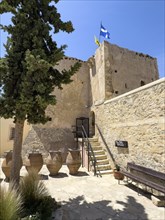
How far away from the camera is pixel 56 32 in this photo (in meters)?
4.42

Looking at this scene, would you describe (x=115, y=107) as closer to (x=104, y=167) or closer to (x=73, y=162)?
(x=104, y=167)

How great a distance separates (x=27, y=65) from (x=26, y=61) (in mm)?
190

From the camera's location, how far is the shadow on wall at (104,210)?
11.8 feet

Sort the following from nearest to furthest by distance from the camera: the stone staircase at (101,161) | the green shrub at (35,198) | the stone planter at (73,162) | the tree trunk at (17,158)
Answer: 1. the green shrub at (35,198)
2. the tree trunk at (17,158)
3. the stone planter at (73,162)
4. the stone staircase at (101,161)

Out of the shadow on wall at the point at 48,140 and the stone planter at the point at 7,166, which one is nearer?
the stone planter at the point at 7,166

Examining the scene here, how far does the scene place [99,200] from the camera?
448 cm

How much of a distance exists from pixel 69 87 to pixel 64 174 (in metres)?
6.41

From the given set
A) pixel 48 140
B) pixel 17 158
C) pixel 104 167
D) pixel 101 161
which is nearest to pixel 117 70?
pixel 101 161

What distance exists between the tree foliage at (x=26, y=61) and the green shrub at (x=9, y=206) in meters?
1.74

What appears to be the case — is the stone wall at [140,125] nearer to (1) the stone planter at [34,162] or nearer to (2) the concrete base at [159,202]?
(2) the concrete base at [159,202]

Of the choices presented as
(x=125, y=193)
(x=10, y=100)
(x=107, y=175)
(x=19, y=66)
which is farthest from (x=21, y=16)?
(x=107, y=175)

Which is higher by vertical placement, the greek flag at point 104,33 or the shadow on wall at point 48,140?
the greek flag at point 104,33

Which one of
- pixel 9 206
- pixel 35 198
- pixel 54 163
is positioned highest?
pixel 9 206

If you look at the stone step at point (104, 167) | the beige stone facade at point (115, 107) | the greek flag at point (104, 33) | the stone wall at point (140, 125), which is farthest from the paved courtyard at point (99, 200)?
the greek flag at point (104, 33)
